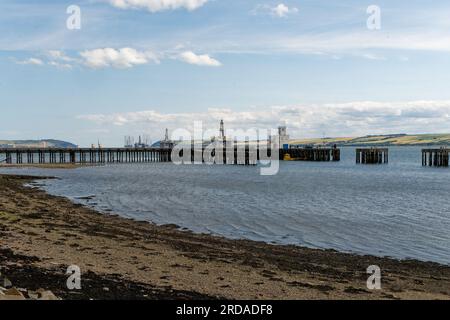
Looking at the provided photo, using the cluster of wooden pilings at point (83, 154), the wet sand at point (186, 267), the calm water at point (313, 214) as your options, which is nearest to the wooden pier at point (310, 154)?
the cluster of wooden pilings at point (83, 154)

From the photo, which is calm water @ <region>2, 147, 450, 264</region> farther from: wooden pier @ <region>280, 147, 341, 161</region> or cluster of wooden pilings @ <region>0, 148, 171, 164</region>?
wooden pier @ <region>280, 147, 341, 161</region>

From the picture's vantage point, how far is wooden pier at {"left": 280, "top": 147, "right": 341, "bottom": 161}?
433 ft

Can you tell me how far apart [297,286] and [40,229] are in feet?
39.1

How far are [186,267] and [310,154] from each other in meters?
122

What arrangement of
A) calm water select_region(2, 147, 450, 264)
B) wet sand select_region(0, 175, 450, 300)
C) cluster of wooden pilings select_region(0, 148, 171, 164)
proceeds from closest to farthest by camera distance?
wet sand select_region(0, 175, 450, 300)
calm water select_region(2, 147, 450, 264)
cluster of wooden pilings select_region(0, 148, 171, 164)

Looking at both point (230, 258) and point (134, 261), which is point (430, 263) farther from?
point (134, 261)

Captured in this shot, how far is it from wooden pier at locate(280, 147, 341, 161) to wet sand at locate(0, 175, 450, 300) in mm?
113255

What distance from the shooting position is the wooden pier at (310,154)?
5199 inches

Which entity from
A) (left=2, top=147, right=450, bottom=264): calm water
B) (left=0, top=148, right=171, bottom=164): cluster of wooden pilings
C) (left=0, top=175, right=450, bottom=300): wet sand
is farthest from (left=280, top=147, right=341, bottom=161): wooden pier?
(left=0, top=175, right=450, bottom=300): wet sand

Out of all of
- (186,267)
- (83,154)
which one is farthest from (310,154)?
(186,267)

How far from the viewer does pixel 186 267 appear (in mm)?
14367

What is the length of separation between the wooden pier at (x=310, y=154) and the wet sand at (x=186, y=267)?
113 meters
